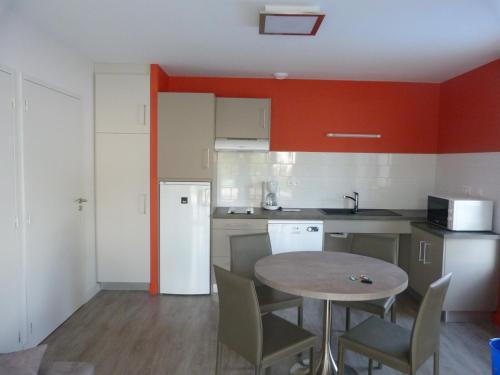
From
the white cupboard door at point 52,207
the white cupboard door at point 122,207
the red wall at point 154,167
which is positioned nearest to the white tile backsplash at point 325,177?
the red wall at point 154,167

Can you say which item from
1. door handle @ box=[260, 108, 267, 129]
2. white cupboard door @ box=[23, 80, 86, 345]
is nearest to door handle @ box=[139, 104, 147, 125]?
white cupboard door @ box=[23, 80, 86, 345]

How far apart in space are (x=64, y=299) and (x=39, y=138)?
4.79ft

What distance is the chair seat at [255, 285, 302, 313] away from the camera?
8.16ft

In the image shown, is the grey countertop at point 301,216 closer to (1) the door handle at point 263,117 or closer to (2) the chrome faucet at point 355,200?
(2) the chrome faucet at point 355,200

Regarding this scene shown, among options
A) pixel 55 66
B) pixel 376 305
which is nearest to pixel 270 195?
pixel 376 305

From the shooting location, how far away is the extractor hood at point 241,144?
12.4 ft

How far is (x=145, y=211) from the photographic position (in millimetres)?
3777

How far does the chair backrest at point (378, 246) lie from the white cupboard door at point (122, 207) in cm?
222

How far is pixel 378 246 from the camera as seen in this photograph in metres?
2.84

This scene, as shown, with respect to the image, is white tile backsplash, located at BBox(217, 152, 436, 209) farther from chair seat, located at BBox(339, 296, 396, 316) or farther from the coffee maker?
chair seat, located at BBox(339, 296, 396, 316)

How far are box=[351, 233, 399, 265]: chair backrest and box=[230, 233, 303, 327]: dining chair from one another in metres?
0.73

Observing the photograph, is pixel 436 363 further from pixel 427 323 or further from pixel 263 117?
pixel 263 117

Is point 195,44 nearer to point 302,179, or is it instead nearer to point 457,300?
point 302,179

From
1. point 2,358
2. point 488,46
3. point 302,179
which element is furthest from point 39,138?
point 488,46
